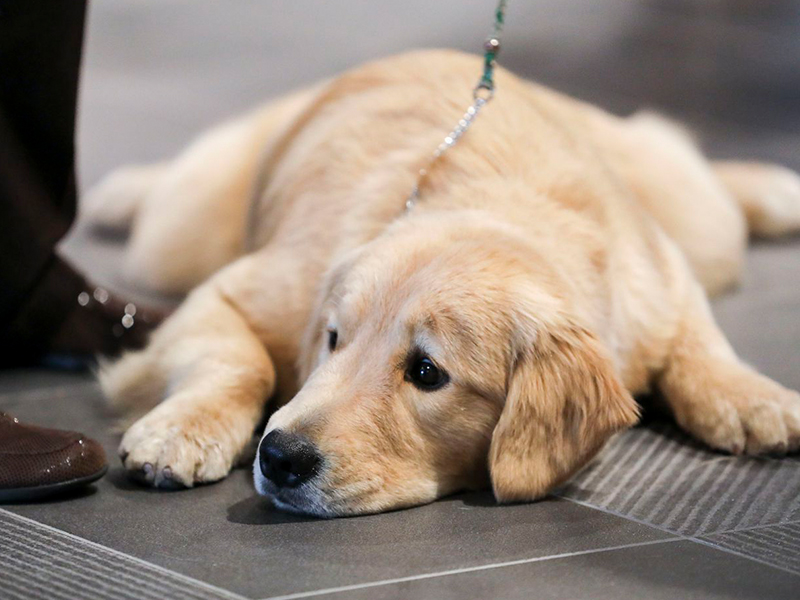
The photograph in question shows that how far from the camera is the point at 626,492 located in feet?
9.12

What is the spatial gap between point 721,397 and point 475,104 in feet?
4.03

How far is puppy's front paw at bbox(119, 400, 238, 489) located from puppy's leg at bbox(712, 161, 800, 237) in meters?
3.88

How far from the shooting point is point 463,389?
2643 mm

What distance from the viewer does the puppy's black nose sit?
2.46 m

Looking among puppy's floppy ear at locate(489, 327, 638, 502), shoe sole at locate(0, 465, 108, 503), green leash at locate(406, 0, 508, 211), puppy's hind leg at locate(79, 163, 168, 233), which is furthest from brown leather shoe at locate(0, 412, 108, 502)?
puppy's hind leg at locate(79, 163, 168, 233)

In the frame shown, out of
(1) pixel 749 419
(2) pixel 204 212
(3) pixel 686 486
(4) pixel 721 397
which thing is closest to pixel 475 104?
(4) pixel 721 397

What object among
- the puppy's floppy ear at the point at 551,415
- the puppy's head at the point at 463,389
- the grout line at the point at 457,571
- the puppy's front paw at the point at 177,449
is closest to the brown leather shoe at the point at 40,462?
the puppy's front paw at the point at 177,449

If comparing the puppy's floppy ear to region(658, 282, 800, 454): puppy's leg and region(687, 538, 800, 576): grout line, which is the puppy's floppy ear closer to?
region(687, 538, 800, 576): grout line

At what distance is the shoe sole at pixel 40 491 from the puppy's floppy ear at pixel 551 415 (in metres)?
1.01

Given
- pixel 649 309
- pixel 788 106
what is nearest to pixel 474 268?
pixel 649 309

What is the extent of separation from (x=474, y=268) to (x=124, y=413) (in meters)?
1.35

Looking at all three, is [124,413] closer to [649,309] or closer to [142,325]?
[142,325]

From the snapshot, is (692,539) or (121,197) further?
(121,197)

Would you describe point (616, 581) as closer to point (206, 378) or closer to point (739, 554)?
point (739, 554)
